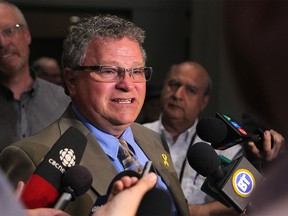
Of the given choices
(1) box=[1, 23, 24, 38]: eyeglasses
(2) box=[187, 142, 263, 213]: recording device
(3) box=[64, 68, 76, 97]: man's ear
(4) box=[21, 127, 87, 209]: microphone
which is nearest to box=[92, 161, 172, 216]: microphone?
(4) box=[21, 127, 87, 209]: microphone

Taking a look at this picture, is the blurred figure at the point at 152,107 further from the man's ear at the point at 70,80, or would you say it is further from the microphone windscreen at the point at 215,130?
the microphone windscreen at the point at 215,130

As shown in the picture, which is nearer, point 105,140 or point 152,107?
point 105,140

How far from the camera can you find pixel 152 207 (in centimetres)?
141

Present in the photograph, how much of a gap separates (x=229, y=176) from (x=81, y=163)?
527 mm

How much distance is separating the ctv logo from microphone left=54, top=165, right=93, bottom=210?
0.57 m

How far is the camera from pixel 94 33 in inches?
88.0

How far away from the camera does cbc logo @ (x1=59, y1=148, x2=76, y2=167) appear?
5.11 feet

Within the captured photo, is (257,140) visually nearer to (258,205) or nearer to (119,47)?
(119,47)

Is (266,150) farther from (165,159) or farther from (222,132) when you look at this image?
(165,159)

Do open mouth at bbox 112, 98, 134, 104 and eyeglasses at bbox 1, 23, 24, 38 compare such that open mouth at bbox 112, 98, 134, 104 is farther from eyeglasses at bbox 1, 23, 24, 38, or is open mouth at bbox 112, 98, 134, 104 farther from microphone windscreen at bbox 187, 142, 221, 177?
eyeglasses at bbox 1, 23, 24, 38

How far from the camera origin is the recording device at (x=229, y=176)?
6.10 ft

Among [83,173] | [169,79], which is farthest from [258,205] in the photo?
[169,79]

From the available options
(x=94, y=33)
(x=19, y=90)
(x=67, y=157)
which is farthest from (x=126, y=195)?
(x=19, y=90)

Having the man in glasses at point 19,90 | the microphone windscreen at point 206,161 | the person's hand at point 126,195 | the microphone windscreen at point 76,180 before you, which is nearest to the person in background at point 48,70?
the man in glasses at point 19,90
